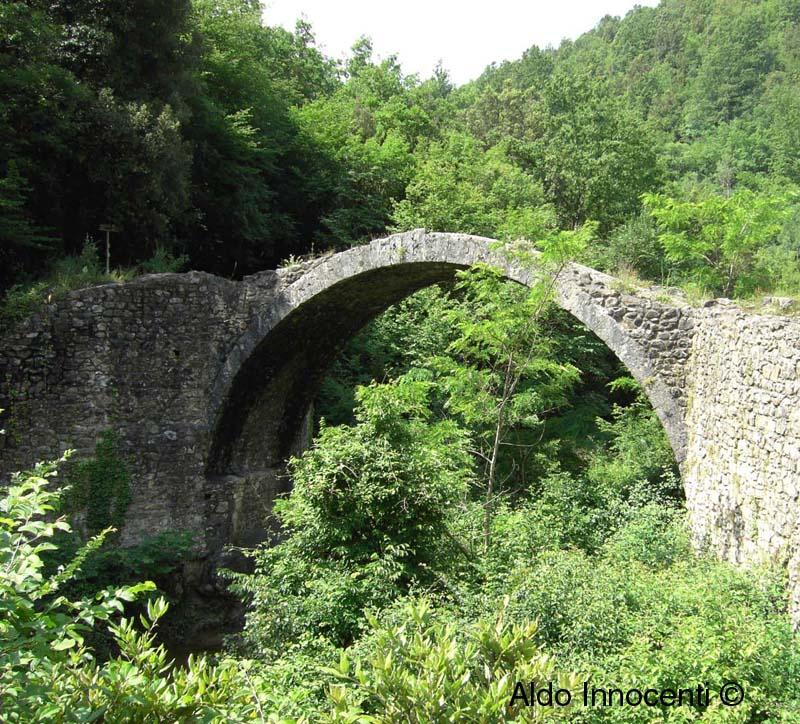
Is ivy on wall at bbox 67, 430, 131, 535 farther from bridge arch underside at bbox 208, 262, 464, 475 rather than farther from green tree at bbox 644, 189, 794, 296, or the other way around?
green tree at bbox 644, 189, 794, 296

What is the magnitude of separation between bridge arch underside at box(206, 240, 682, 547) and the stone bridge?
0.03m

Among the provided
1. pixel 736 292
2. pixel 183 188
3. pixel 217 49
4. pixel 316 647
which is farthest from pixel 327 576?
pixel 217 49

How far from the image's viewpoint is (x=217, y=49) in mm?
15273

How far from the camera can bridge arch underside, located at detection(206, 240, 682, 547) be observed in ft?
33.3

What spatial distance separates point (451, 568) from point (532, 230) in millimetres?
8706

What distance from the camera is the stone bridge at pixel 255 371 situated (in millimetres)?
6539

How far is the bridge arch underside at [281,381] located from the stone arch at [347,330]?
22mm

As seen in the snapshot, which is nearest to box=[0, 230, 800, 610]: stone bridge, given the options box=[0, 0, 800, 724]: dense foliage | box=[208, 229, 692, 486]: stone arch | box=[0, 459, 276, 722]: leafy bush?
box=[208, 229, 692, 486]: stone arch

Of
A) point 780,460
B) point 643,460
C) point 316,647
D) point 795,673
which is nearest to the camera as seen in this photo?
point 795,673

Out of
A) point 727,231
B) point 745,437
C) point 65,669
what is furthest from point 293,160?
point 65,669

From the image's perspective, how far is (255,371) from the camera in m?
10.6

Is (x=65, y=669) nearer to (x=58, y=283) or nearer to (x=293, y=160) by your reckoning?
(x=58, y=283)

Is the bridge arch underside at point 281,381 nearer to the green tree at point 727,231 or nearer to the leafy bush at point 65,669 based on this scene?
the green tree at point 727,231

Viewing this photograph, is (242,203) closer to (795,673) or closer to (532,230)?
(532,230)
